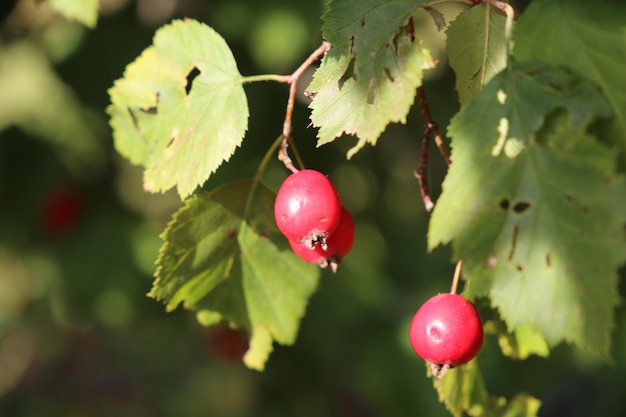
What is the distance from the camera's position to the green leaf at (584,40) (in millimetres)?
1354

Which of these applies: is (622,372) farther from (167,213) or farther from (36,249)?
(36,249)

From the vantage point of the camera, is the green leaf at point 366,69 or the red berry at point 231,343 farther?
the red berry at point 231,343

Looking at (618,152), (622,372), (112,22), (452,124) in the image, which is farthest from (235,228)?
Answer: (622,372)

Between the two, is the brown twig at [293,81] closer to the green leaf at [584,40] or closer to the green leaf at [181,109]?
the green leaf at [181,109]

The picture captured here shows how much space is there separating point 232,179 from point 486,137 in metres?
1.99

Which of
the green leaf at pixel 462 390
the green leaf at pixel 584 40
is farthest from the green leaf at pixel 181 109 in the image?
the green leaf at pixel 462 390

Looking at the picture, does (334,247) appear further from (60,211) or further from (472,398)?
(60,211)

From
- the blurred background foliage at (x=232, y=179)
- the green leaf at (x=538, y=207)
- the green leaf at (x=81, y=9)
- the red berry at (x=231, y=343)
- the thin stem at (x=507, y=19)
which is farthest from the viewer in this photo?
the red berry at (x=231, y=343)

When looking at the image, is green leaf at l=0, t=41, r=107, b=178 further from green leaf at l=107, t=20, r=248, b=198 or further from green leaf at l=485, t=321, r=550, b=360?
green leaf at l=485, t=321, r=550, b=360

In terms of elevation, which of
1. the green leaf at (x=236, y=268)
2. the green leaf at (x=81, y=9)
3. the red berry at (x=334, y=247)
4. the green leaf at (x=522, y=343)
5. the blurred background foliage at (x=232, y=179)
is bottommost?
the blurred background foliage at (x=232, y=179)

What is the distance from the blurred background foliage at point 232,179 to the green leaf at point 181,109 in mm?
1112

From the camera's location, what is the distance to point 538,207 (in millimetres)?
1391

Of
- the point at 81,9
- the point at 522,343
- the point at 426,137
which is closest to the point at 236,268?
the point at 426,137

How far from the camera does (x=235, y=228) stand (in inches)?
78.7
